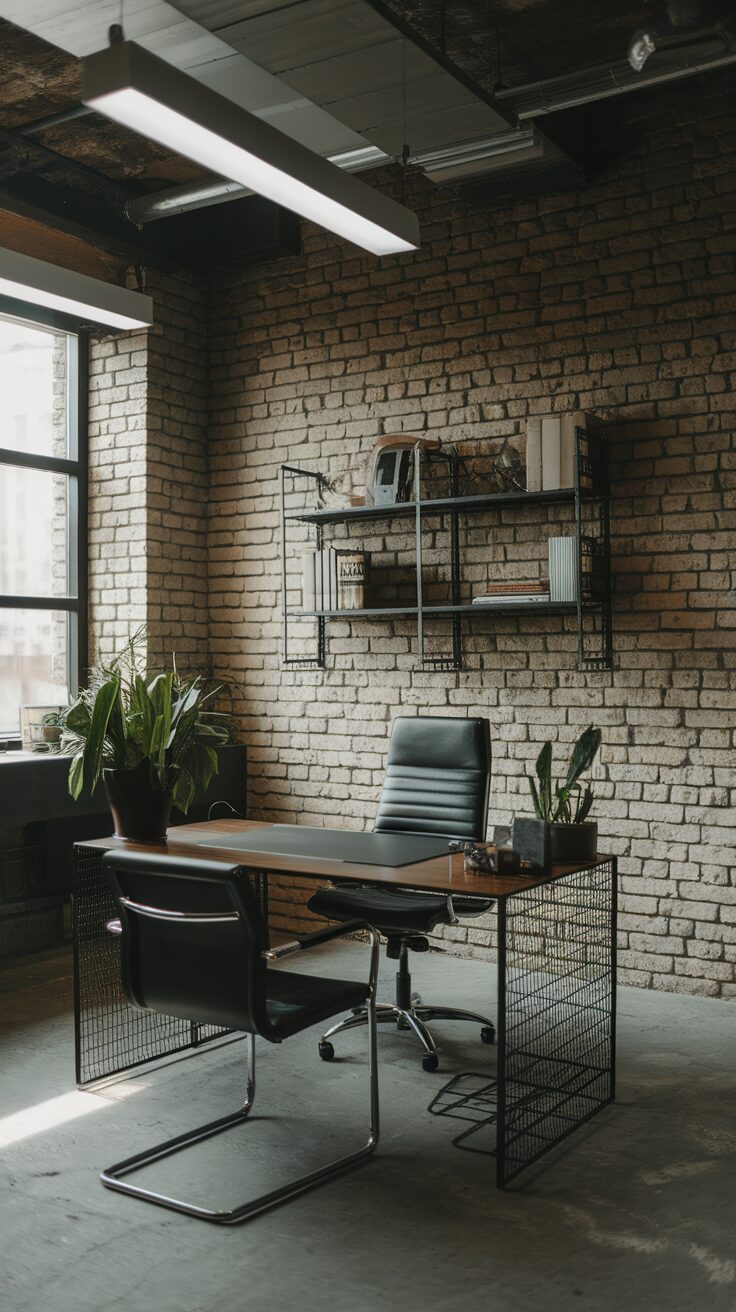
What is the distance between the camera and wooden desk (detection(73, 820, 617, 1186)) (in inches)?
120

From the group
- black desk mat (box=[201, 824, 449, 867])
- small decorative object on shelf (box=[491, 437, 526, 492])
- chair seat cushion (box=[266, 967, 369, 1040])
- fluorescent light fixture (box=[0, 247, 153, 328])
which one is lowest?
chair seat cushion (box=[266, 967, 369, 1040])

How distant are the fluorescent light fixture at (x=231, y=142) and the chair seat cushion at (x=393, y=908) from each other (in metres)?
2.04

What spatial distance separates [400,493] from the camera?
515 centimetres

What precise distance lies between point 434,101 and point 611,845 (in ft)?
9.52

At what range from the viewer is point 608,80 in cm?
395

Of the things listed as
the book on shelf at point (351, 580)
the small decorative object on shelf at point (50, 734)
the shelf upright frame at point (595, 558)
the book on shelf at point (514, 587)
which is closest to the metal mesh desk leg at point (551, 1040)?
the shelf upright frame at point (595, 558)

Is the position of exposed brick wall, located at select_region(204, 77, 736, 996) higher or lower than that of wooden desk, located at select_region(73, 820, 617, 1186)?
higher

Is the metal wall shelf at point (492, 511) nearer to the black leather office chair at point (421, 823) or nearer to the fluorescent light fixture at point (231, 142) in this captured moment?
the black leather office chair at point (421, 823)

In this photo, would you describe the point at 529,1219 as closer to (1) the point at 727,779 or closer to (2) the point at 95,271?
(1) the point at 727,779

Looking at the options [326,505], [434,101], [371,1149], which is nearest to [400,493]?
[326,505]

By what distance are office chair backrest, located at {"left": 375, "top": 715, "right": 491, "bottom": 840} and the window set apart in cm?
209

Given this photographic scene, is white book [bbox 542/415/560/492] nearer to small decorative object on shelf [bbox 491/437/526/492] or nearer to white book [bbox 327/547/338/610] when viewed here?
small decorative object on shelf [bbox 491/437/526/492]

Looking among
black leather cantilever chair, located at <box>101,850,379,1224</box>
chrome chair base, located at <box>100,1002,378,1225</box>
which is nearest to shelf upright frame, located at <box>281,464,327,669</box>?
chrome chair base, located at <box>100,1002,378,1225</box>

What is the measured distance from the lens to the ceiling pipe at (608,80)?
3746mm
